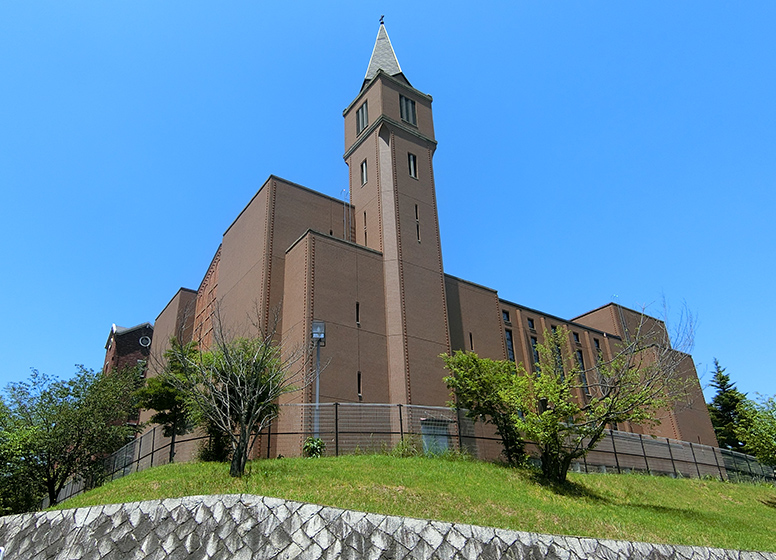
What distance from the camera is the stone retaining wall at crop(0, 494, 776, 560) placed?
426 inches

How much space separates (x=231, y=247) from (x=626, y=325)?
34.1 meters

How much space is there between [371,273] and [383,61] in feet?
53.1

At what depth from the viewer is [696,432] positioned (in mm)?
43625

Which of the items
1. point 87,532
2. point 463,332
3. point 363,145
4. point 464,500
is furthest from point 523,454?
point 363,145

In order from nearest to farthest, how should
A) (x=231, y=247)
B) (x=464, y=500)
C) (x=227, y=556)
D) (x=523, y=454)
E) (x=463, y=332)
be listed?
(x=227, y=556)
(x=464, y=500)
(x=523, y=454)
(x=463, y=332)
(x=231, y=247)

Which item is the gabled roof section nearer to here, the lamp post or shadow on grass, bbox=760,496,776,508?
the lamp post

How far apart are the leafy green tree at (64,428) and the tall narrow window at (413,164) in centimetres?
1866

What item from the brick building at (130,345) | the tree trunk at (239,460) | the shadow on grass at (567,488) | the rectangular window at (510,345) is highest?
the brick building at (130,345)

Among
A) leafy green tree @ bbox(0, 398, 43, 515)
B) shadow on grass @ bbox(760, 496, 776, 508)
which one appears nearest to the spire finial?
leafy green tree @ bbox(0, 398, 43, 515)

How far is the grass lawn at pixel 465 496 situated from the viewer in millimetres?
13492

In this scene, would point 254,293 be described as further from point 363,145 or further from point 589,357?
point 589,357

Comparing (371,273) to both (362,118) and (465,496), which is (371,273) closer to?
(362,118)

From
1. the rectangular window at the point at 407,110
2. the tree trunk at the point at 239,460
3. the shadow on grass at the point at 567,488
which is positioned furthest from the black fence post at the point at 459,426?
the rectangular window at the point at 407,110

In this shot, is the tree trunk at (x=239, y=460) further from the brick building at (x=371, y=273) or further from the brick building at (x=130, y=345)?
the brick building at (x=130, y=345)
